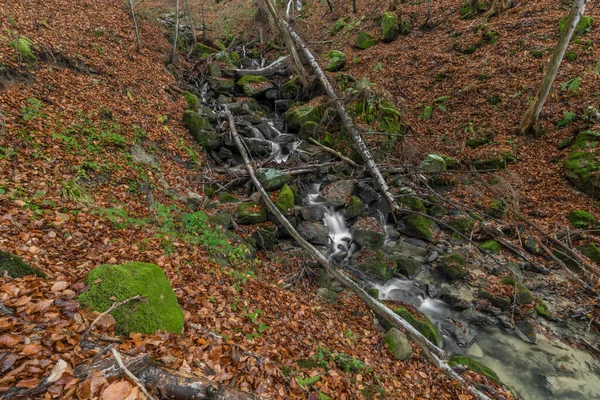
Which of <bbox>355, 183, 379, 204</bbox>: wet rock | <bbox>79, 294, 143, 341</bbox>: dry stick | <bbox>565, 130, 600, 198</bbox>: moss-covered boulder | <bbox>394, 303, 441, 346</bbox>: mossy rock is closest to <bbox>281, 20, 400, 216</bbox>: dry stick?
<bbox>355, 183, 379, 204</bbox>: wet rock

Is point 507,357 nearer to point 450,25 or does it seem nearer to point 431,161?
point 431,161

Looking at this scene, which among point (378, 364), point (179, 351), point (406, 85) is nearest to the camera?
point (179, 351)

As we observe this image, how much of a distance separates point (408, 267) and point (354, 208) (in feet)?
9.42

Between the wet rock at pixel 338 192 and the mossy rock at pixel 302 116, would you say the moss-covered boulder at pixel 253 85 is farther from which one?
the wet rock at pixel 338 192

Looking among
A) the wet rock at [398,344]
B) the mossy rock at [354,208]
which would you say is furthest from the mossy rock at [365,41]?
the wet rock at [398,344]

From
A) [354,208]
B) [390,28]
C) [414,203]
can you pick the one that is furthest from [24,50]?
[390,28]

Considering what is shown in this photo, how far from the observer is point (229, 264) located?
22.3ft

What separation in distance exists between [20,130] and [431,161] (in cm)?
1271

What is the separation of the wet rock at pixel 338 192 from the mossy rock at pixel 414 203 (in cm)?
204

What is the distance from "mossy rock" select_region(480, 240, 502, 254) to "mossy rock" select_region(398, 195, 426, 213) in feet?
7.44

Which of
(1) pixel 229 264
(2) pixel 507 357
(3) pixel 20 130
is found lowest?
(2) pixel 507 357

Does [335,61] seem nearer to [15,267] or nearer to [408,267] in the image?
[408,267]

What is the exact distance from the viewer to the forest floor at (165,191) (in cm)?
308

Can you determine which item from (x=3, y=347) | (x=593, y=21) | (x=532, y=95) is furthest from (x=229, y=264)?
(x=593, y=21)
